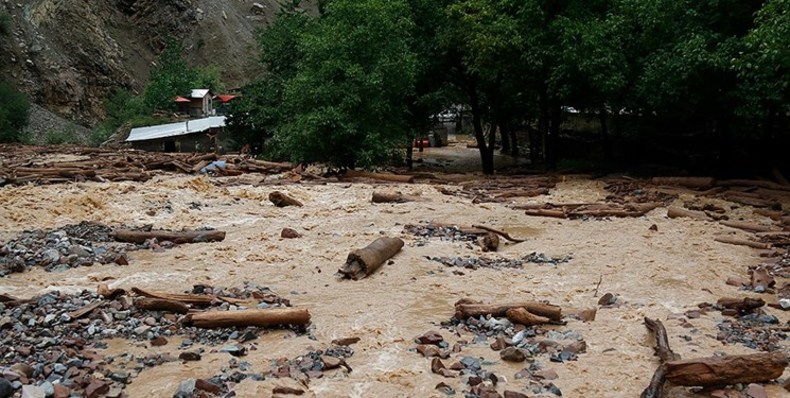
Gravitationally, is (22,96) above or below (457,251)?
above

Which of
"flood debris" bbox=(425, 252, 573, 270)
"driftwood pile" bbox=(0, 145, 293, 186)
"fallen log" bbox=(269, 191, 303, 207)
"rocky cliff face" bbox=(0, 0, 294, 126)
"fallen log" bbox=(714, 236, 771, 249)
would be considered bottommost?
"fallen log" bbox=(714, 236, 771, 249)

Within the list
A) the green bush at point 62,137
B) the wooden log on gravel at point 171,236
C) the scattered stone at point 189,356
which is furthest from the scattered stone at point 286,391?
the green bush at point 62,137

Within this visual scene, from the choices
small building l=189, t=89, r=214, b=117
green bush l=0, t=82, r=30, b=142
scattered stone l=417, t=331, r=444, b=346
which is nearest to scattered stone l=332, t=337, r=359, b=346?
scattered stone l=417, t=331, r=444, b=346

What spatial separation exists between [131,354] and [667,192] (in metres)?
15.3

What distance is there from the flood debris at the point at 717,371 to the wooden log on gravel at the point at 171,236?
27.4 ft

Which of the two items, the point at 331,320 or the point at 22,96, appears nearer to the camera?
the point at 331,320

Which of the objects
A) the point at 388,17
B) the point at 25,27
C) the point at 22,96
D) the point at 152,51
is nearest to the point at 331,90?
the point at 388,17

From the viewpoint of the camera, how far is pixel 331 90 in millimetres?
21219

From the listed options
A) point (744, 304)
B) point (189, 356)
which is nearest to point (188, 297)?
point (189, 356)

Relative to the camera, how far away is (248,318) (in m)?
6.75

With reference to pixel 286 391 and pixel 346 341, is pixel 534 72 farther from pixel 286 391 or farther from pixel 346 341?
pixel 286 391

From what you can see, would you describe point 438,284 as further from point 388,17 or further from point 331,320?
point 388,17

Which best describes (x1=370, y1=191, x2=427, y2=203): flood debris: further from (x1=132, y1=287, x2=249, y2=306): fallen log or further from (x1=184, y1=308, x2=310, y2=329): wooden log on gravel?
(x1=184, y1=308, x2=310, y2=329): wooden log on gravel

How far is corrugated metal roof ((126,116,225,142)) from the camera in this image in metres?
35.2
